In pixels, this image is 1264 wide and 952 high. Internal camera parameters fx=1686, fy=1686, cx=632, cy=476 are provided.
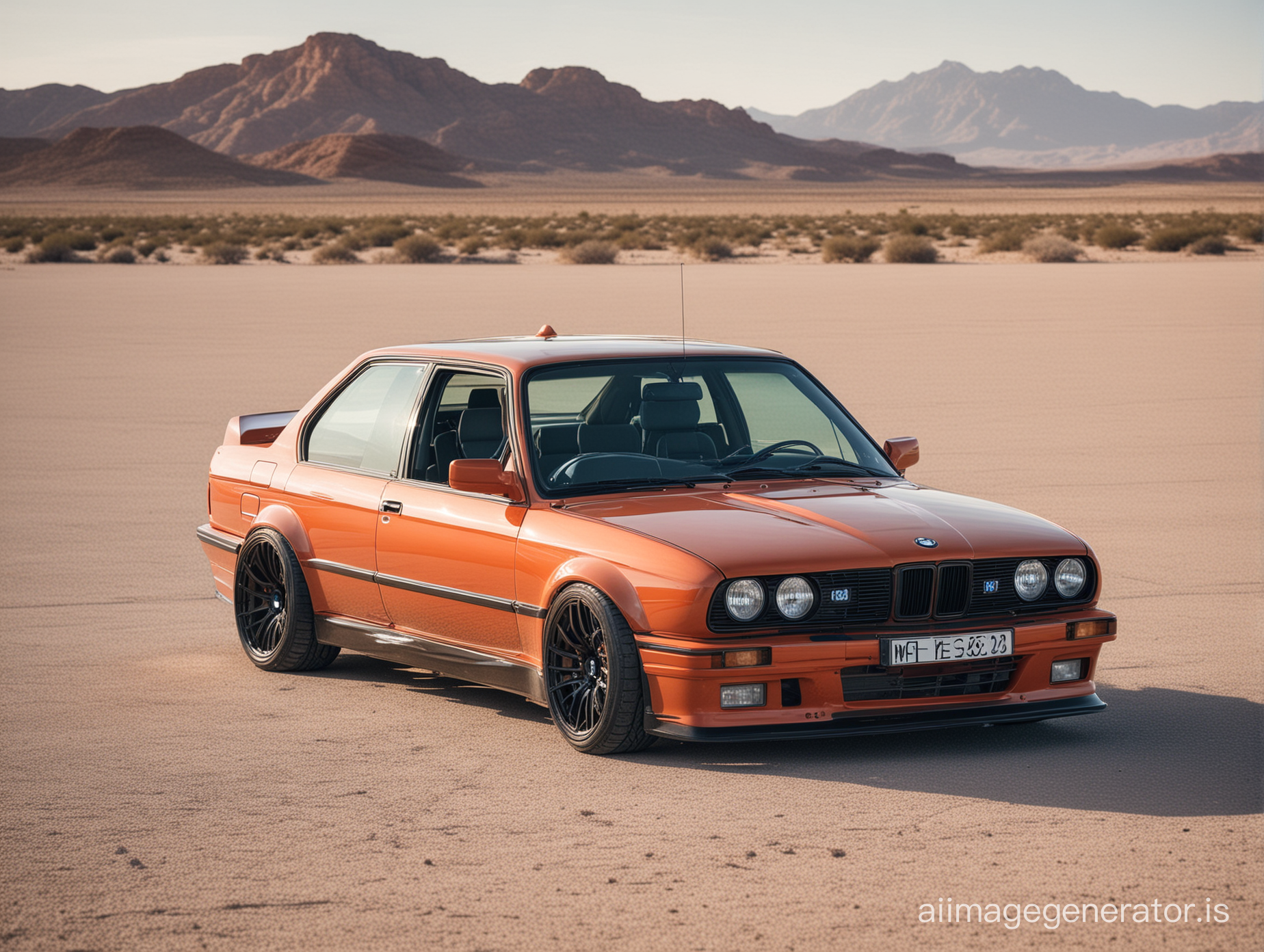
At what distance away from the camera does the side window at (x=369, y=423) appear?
769cm

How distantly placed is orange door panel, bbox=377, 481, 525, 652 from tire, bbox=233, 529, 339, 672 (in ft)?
2.15

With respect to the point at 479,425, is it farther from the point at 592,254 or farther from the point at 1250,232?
the point at 1250,232

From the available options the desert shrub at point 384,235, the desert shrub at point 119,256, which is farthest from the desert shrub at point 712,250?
the desert shrub at point 119,256

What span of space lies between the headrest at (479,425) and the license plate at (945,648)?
2201 mm

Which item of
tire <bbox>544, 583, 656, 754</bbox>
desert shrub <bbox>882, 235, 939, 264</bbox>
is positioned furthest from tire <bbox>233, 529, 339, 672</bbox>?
desert shrub <bbox>882, 235, 939, 264</bbox>

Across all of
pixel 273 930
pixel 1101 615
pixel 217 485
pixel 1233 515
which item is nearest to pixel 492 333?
pixel 1233 515

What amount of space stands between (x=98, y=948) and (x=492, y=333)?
77.5 ft

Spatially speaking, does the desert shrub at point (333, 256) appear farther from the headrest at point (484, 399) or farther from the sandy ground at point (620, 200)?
the sandy ground at point (620, 200)

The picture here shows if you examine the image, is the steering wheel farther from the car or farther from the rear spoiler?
the rear spoiler

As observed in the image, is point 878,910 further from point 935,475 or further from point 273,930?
point 935,475

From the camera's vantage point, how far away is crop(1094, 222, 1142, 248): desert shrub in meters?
59.8

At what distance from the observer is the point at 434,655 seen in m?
7.29

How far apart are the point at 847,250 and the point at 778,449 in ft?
162

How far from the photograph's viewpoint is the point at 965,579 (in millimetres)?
6242
